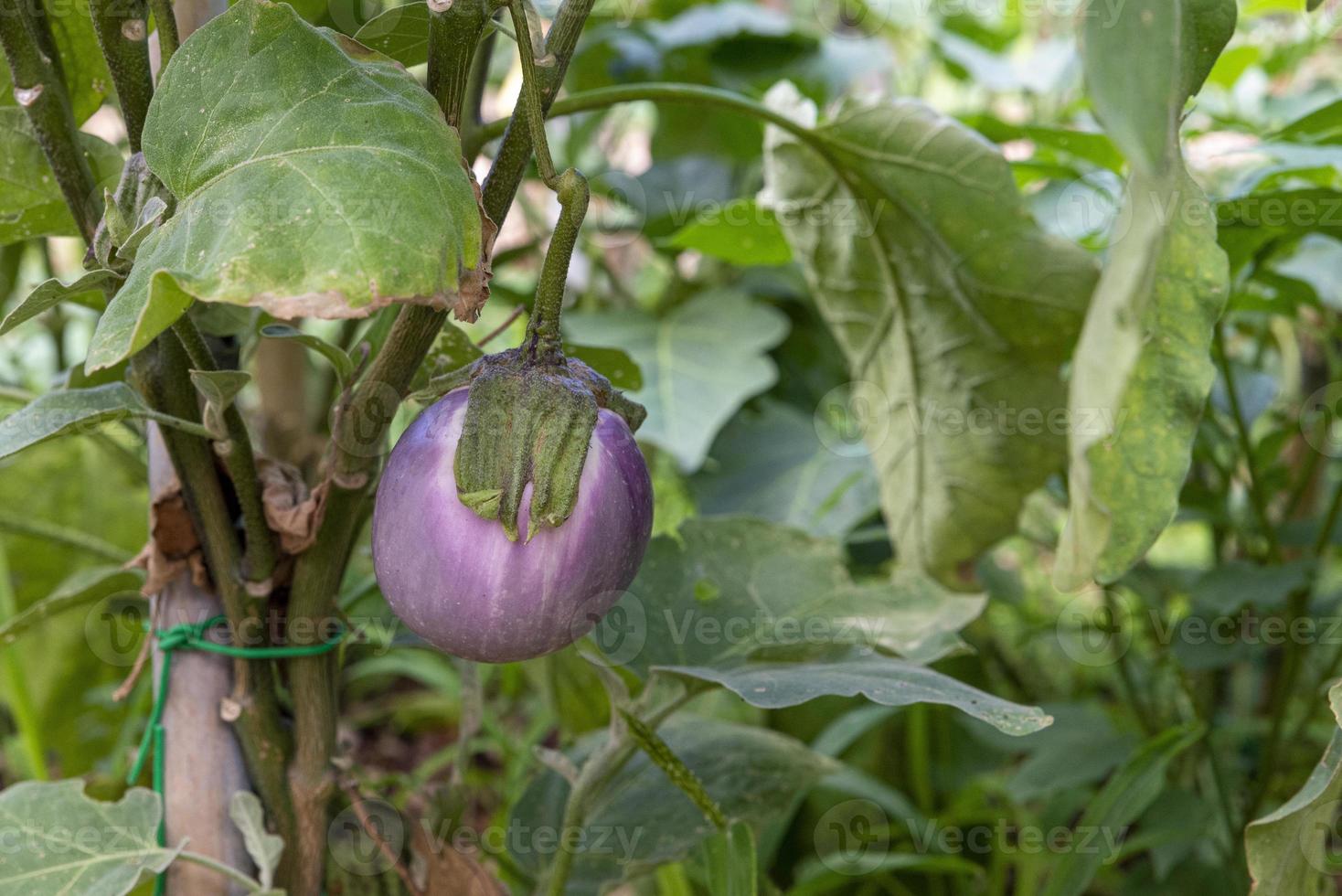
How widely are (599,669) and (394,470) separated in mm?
149

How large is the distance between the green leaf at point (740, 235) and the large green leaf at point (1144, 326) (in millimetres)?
366

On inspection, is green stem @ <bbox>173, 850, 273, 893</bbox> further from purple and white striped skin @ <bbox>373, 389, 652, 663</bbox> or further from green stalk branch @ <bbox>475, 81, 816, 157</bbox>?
green stalk branch @ <bbox>475, 81, 816, 157</bbox>

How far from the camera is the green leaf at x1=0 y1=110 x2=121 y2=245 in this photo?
0.43m

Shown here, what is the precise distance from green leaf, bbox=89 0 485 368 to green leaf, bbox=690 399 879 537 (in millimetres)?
576

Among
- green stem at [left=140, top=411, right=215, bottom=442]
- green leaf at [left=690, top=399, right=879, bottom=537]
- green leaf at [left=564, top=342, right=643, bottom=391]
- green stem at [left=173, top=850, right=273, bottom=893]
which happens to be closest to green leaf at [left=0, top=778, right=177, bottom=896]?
green stem at [left=173, top=850, right=273, bottom=893]

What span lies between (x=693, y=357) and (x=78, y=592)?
506mm

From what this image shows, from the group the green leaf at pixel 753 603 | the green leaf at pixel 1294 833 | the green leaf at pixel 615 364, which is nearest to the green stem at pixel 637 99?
the green leaf at pixel 615 364

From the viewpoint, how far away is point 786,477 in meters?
0.94

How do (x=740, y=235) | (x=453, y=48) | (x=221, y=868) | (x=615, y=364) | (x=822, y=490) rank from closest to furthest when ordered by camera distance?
(x=453, y=48) < (x=221, y=868) < (x=615, y=364) < (x=740, y=235) < (x=822, y=490)

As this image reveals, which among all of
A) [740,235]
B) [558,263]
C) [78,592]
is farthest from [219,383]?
[740,235]

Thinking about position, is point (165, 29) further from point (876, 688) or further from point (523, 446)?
point (876, 688)

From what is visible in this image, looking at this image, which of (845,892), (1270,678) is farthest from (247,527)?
(1270,678)

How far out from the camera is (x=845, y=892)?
3.10 feet

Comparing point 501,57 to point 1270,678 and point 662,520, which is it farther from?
point 1270,678
